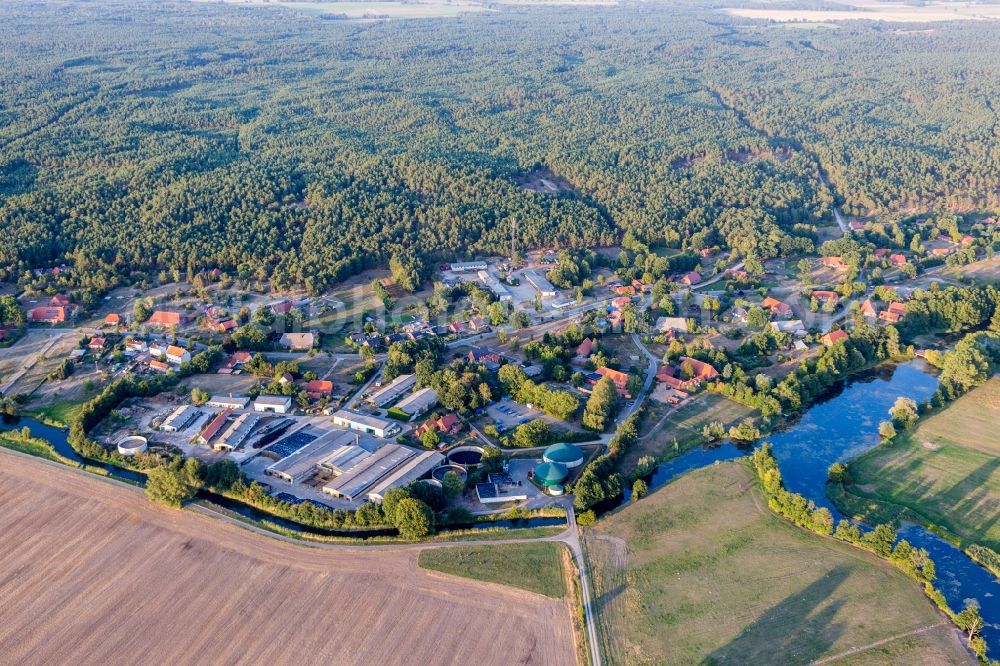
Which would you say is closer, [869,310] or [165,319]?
[165,319]

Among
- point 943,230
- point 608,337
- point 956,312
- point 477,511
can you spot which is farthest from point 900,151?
point 477,511

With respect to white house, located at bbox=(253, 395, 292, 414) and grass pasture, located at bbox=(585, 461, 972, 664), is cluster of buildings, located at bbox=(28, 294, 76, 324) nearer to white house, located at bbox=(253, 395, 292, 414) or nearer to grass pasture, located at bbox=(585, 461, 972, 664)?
white house, located at bbox=(253, 395, 292, 414)

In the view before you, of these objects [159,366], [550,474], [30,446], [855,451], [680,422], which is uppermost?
[550,474]

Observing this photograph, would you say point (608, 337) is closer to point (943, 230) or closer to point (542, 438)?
point (542, 438)

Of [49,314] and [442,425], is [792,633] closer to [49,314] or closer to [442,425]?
[442,425]

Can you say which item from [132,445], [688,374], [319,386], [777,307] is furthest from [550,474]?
[777,307]

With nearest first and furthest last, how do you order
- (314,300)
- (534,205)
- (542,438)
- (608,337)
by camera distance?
(542,438), (608,337), (314,300), (534,205)
